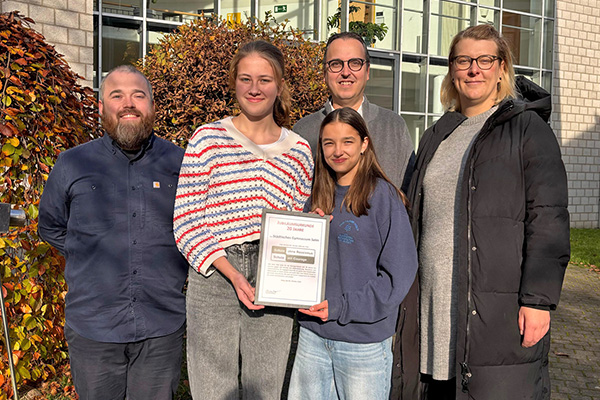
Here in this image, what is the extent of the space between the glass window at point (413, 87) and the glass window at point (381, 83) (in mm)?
384

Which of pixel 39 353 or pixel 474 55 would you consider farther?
→ pixel 39 353

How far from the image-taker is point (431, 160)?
10.1 ft

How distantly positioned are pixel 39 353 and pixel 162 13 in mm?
8604

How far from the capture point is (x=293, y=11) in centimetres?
1301

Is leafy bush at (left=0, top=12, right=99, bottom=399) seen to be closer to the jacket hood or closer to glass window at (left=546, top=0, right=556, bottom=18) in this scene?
the jacket hood

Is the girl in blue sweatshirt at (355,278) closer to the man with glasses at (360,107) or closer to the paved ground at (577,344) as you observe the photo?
the man with glasses at (360,107)

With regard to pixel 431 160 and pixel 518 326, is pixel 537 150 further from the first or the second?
pixel 518 326

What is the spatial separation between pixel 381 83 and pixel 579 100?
271 inches

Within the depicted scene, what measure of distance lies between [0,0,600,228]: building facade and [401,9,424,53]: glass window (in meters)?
0.03

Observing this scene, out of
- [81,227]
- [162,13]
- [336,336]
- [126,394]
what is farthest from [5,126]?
[162,13]

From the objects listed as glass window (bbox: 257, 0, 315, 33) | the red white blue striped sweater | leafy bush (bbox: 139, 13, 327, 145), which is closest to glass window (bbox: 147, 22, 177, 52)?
glass window (bbox: 257, 0, 315, 33)

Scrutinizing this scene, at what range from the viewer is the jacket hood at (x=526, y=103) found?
2691 millimetres

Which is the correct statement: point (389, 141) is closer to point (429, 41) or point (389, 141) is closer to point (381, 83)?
point (381, 83)

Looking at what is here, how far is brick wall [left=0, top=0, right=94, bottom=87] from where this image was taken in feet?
26.7
